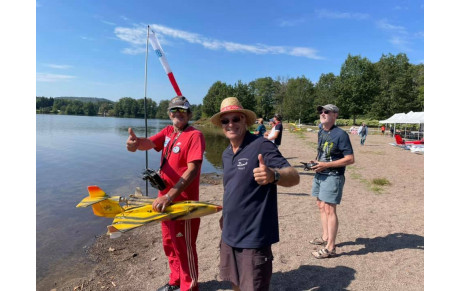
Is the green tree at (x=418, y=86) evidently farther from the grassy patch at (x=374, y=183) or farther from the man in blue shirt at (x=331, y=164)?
the man in blue shirt at (x=331, y=164)

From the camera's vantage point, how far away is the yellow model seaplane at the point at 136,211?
9.55ft

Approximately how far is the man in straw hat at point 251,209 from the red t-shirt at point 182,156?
0.72 metres

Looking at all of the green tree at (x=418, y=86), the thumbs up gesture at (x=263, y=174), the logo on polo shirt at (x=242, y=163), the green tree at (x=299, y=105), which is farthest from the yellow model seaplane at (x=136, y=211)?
the green tree at (x=299, y=105)

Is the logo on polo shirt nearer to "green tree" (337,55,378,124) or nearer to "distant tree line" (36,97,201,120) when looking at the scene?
"green tree" (337,55,378,124)

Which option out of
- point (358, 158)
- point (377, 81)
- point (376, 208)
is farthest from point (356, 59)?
point (376, 208)

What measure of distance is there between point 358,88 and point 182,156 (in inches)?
2691

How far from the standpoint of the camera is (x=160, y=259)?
492 centimetres

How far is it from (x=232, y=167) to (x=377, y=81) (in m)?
73.8

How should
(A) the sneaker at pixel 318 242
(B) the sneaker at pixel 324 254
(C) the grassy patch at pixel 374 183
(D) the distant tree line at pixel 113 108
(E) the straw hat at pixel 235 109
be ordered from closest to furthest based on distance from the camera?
(E) the straw hat at pixel 235 109 → (B) the sneaker at pixel 324 254 → (A) the sneaker at pixel 318 242 → (C) the grassy patch at pixel 374 183 → (D) the distant tree line at pixel 113 108

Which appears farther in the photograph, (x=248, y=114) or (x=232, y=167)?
(x=248, y=114)

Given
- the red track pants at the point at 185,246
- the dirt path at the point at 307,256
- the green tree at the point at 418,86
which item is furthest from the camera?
the green tree at the point at 418,86
